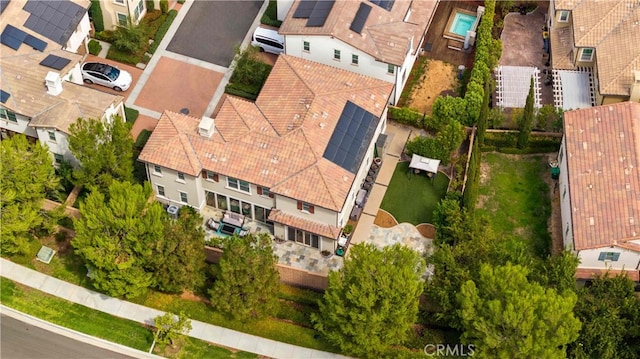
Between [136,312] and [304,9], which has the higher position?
[304,9]

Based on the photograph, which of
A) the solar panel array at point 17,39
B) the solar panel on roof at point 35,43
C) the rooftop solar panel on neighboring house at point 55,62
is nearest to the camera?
the rooftop solar panel on neighboring house at point 55,62

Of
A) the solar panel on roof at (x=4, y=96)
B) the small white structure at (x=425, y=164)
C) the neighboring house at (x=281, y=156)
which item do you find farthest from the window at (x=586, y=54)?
the solar panel on roof at (x=4, y=96)

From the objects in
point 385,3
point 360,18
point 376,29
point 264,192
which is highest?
point 385,3

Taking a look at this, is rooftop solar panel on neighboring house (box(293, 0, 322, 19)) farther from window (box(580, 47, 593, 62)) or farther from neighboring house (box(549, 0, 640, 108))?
window (box(580, 47, 593, 62))

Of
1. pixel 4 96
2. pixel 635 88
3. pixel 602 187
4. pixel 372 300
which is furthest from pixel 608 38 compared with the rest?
pixel 4 96

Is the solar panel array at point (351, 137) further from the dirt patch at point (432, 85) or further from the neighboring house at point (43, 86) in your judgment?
the neighboring house at point (43, 86)

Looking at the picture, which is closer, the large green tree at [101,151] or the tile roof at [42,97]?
the large green tree at [101,151]

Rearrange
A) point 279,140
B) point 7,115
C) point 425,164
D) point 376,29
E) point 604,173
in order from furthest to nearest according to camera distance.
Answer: point 376,29 → point 425,164 → point 7,115 → point 279,140 → point 604,173

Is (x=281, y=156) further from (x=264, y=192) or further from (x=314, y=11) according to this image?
(x=314, y=11)
